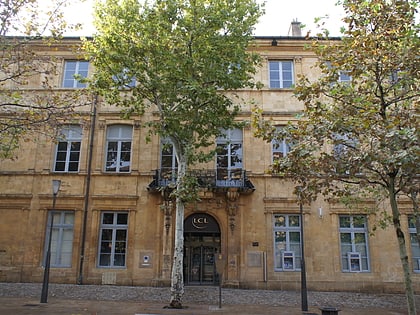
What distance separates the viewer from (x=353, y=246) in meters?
18.3

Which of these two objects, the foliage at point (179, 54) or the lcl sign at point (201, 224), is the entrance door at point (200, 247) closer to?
the lcl sign at point (201, 224)

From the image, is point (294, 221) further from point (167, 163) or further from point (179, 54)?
point (179, 54)

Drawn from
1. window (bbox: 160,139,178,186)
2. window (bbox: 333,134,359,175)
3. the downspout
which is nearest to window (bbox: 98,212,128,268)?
the downspout

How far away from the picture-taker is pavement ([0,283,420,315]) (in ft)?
40.8

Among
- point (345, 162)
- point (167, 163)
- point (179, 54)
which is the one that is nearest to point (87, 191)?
point (167, 163)

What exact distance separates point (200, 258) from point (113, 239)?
421 cm

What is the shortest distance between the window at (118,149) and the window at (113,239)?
2282mm

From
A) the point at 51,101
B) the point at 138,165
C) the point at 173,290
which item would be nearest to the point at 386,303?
the point at 173,290

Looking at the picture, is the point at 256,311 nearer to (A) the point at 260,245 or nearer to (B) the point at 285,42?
(A) the point at 260,245

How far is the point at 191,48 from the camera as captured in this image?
46.8 ft

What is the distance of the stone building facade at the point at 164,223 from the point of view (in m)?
17.9

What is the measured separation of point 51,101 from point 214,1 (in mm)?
6809

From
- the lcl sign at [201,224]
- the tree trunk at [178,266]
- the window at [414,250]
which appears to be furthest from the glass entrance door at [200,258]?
the window at [414,250]

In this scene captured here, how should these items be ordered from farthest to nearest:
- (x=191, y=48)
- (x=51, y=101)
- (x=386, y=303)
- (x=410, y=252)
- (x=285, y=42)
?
(x=285, y=42), (x=410, y=252), (x=386, y=303), (x=191, y=48), (x=51, y=101)
